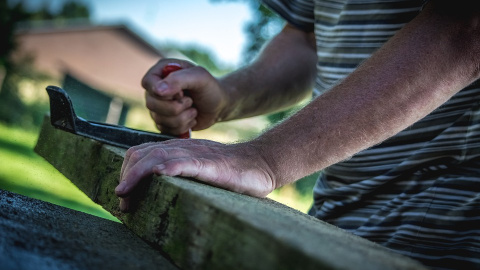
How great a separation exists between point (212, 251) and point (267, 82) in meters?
1.89

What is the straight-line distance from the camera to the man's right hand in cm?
208

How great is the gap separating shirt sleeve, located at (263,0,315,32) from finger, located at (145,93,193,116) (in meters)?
0.96

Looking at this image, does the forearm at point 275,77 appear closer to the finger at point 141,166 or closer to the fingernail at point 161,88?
the fingernail at point 161,88

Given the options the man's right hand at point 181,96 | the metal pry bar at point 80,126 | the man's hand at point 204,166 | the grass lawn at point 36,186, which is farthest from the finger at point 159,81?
the grass lawn at point 36,186

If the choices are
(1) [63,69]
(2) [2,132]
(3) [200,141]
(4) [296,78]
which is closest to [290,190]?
(2) [2,132]

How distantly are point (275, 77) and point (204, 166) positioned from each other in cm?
160

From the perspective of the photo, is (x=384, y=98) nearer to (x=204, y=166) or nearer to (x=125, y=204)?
(x=204, y=166)

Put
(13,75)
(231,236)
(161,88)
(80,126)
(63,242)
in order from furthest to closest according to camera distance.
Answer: (13,75) < (161,88) < (80,126) < (63,242) < (231,236)

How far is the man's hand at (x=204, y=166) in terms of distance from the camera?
1.19m

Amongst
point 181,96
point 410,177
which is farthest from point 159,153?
point 410,177

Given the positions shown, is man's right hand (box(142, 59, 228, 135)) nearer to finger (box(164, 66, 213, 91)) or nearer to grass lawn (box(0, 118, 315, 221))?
finger (box(164, 66, 213, 91))

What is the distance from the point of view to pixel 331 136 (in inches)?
50.3

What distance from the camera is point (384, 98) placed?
4.15 feet

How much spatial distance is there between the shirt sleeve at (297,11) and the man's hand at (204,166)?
5.22ft
